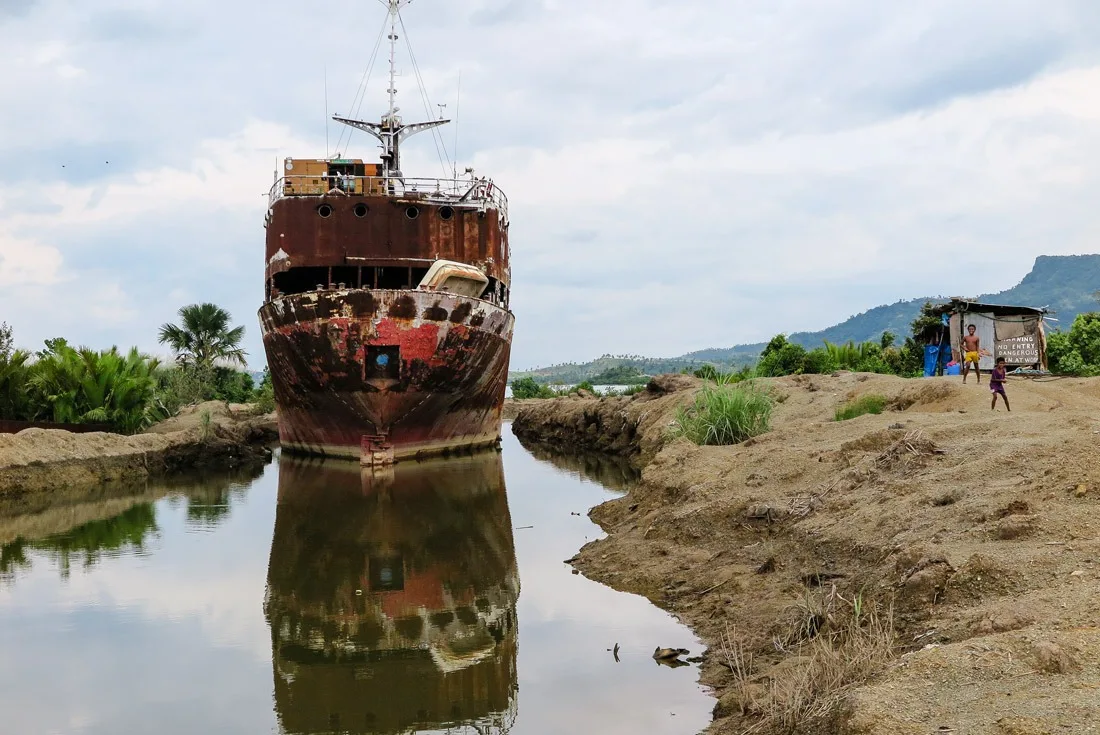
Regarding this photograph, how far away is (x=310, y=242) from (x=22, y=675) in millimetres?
18889

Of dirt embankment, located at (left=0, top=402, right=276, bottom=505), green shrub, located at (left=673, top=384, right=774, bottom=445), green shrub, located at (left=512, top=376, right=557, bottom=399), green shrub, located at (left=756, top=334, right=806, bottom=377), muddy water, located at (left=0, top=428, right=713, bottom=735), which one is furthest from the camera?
green shrub, located at (left=512, top=376, right=557, bottom=399)

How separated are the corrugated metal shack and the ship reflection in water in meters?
11.4

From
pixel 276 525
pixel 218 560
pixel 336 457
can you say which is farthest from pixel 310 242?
pixel 218 560

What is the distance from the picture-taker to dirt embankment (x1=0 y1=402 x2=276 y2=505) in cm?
1820

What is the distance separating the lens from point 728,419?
47.4 ft

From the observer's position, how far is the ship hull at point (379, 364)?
2023 centimetres

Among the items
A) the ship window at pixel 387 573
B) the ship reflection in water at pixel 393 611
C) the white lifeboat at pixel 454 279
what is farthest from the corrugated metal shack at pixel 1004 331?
the ship window at pixel 387 573

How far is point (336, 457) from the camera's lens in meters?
23.1

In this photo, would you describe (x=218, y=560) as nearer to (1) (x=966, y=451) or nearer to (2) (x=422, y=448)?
(1) (x=966, y=451)

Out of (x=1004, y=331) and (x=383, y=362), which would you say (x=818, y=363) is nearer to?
(x=1004, y=331)

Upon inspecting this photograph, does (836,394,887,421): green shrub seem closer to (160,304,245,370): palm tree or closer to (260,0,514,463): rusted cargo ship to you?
(260,0,514,463): rusted cargo ship

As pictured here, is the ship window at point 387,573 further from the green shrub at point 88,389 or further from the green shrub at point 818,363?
the green shrub at point 818,363

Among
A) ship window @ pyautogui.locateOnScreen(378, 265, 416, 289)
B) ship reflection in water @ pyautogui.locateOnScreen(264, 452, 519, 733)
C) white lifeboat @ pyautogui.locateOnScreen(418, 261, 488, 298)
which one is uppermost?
ship window @ pyautogui.locateOnScreen(378, 265, 416, 289)


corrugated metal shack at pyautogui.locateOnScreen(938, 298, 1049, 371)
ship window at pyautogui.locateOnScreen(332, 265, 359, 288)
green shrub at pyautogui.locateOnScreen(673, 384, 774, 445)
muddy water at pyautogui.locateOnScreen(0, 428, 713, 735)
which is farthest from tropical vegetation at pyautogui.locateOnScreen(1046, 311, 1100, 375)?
ship window at pyautogui.locateOnScreen(332, 265, 359, 288)
